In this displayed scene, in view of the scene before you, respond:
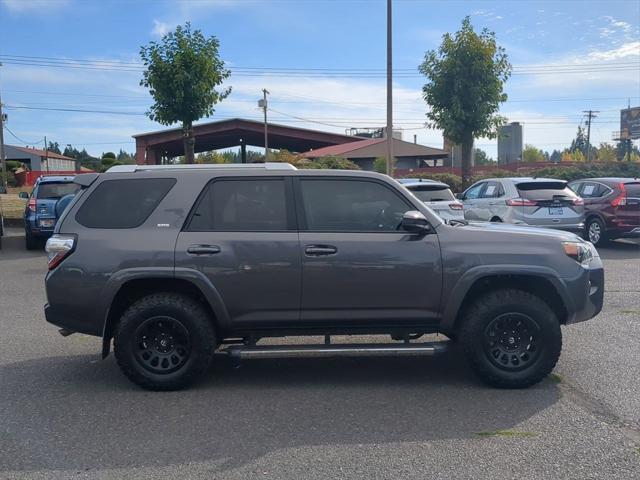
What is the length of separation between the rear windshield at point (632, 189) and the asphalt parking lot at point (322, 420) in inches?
351

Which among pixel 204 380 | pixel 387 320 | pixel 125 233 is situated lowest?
pixel 204 380

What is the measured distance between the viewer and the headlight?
536 cm

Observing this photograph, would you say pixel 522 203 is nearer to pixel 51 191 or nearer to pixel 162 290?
pixel 162 290

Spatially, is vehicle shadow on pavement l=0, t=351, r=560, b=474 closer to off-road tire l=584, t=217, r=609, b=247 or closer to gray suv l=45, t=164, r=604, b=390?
gray suv l=45, t=164, r=604, b=390

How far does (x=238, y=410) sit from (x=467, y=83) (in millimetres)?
18256

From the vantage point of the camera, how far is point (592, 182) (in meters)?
15.4

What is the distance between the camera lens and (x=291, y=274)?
5.18m

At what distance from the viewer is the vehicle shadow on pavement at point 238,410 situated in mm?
4184

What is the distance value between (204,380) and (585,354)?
3.79 meters

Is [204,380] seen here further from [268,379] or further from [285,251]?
[285,251]

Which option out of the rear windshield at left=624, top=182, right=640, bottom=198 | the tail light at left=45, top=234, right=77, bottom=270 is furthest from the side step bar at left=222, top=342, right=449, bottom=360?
the rear windshield at left=624, top=182, right=640, bottom=198

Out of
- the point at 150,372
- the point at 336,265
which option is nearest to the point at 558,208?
the point at 336,265

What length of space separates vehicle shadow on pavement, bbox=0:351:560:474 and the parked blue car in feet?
30.9

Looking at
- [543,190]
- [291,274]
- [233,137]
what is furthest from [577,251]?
[233,137]
